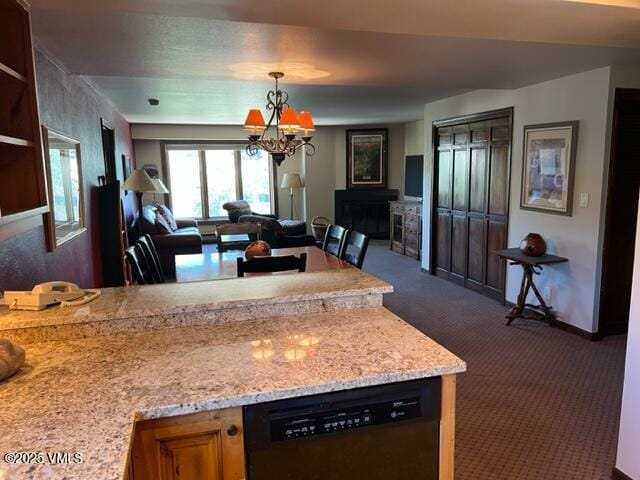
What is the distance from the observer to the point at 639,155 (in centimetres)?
384

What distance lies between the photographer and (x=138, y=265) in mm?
2945

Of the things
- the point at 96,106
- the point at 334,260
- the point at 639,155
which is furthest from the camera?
the point at 96,106

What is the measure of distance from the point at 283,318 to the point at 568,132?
341 cm

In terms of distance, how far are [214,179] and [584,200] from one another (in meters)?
7.36

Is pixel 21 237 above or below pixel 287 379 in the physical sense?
above

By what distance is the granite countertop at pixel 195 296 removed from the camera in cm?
164

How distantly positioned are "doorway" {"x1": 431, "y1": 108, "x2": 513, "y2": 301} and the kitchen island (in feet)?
11.5

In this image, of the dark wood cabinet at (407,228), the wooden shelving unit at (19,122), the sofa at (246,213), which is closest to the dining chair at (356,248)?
the wooden shelving unit at (19,122)

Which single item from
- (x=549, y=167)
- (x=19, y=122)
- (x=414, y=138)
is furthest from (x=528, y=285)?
(x=414, y=138)

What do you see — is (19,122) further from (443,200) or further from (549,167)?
(443,200)

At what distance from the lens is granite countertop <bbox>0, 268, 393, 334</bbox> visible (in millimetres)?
1640

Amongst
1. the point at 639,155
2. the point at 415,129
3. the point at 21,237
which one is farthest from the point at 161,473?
the point at 415,129

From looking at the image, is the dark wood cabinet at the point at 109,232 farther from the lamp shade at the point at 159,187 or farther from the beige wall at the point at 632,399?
the beige wall at the point at 632,399

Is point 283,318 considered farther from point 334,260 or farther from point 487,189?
point 487,189
